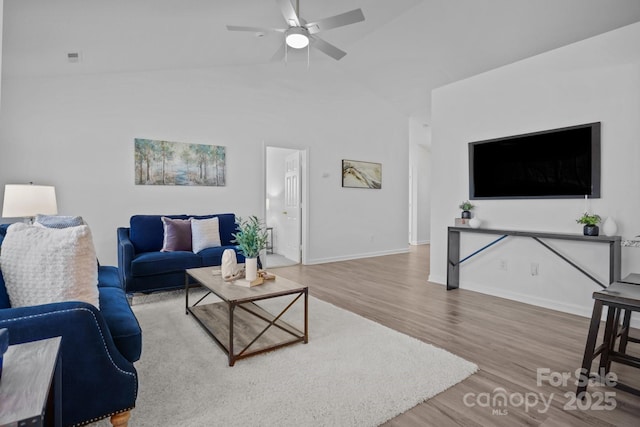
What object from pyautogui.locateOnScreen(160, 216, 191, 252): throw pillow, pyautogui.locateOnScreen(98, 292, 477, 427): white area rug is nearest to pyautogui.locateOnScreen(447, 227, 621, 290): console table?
pyautogui.locateOnScreen(98, 292, 477, 427): white area rug

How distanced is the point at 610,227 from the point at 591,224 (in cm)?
14

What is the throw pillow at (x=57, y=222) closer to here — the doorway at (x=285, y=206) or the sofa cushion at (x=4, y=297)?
the sofa cushion at (x=4, y=297)

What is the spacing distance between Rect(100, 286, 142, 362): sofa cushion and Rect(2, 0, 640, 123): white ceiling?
7.54 ft

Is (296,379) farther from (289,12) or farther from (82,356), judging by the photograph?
(289,12)

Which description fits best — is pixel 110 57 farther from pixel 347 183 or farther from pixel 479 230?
pixel 479 230

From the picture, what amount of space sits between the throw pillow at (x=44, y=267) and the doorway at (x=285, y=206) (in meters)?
4.16

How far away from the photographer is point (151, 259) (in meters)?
3.57

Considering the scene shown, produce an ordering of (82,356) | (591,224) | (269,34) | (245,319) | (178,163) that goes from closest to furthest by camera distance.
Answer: (82,356), (245,319), (591,224), (269,34), (178,163)

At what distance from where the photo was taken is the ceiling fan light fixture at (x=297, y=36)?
2.94 m

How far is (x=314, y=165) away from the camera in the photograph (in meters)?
5.98

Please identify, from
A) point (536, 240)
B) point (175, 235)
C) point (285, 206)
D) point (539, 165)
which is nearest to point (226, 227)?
point (175, 235)

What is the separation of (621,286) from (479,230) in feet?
6.16

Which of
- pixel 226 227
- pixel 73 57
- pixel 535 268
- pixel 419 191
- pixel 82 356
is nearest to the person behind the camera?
pixel 82 356

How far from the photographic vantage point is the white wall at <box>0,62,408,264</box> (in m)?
3.93
